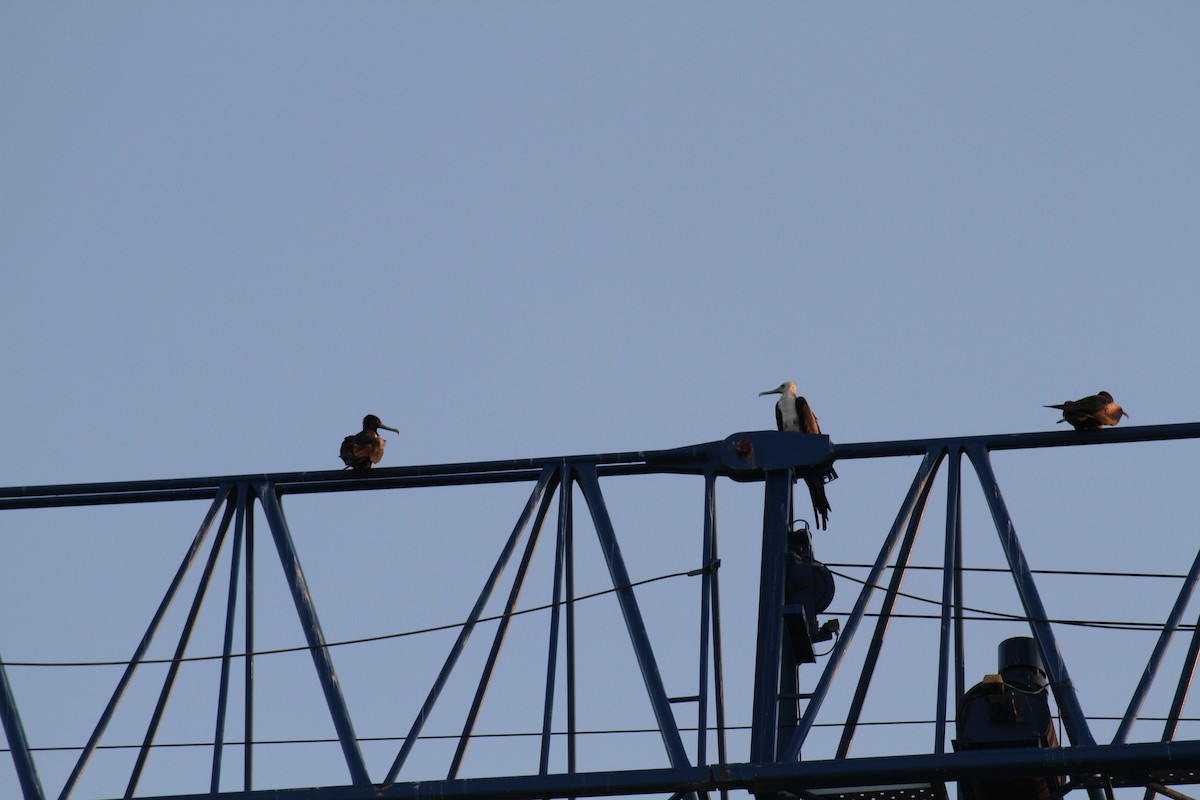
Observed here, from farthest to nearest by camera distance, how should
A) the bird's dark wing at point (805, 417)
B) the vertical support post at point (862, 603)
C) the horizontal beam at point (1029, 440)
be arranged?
the bird's dark wing at point (805, 417)
the horizontal beam at point (1029, 440)
the vertical support post at point (862, 603)

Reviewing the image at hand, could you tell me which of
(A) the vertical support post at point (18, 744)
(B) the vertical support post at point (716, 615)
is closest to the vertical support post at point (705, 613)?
(B) the vertical support post at point (716, 615)

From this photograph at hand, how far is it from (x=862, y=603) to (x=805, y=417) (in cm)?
640

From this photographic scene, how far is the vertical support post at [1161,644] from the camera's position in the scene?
16.2 m

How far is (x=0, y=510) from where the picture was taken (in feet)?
64.3

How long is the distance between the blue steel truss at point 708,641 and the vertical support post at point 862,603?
0.02 m

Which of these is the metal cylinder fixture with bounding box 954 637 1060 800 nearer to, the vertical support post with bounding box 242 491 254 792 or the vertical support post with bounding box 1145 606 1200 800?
the vertical support post with bounding box 1145 606 1200 800

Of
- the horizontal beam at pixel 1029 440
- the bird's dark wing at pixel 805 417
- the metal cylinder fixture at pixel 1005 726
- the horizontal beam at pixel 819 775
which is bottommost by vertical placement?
the horizontal beam at pixel 819 775

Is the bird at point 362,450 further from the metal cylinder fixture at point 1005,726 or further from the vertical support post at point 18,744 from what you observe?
the metal cylinder fixture at point 1005,726

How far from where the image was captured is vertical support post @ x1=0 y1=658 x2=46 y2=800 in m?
17.0

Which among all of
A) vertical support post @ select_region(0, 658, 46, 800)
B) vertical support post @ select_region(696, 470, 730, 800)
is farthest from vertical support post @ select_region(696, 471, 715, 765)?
vertical support post @ select_region(0, 658, 46, 800)

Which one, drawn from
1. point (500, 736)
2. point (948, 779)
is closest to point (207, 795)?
point (500, 736)

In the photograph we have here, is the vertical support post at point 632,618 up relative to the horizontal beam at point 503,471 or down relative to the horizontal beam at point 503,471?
down

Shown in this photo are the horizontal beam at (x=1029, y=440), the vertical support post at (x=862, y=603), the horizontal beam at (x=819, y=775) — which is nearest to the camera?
the horizontal beam at (x=819, y=775)

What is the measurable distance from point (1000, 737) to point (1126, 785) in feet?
3.67
